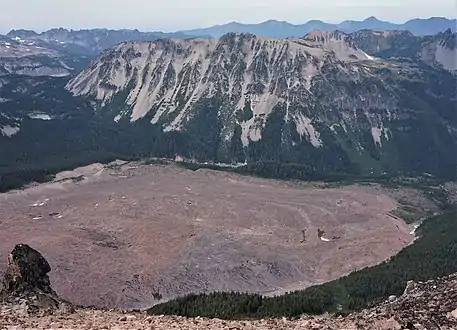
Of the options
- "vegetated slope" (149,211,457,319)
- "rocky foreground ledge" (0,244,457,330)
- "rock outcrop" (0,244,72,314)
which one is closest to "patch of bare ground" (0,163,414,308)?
"vegetated slope" (149,211,457,319)

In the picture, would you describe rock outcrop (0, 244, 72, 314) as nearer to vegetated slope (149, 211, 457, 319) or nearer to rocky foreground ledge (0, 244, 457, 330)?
rocky foreground ledge (0, 244, 457, 330)

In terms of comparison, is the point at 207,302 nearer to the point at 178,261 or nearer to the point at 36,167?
the point at 178,261

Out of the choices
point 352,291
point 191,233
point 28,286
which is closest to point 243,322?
point 28,286

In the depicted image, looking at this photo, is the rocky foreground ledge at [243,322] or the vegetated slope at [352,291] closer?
the rocky foreground ledge at [243,322]

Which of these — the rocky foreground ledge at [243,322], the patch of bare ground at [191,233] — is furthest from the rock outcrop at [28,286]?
the patch of bare ground at [191,233]

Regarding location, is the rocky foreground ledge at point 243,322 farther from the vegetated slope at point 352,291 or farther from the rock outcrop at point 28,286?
the vegetated slope at point 352,291

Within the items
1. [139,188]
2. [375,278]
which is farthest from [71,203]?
[375,278]

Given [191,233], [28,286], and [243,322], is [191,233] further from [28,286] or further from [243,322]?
[243,322]
